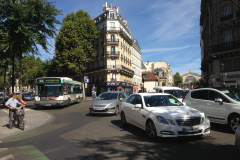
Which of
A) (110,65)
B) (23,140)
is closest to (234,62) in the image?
(23,140)

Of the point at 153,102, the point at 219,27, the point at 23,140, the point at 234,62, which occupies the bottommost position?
the point at 23,140

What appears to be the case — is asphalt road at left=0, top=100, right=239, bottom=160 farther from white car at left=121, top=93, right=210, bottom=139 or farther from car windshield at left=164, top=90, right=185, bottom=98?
car windshield at left=164, top=90, right=185, bottom=98

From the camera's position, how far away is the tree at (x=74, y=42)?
38.4 metres

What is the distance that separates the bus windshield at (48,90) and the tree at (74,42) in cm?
2141

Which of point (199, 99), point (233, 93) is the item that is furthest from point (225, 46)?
point (233, 93)

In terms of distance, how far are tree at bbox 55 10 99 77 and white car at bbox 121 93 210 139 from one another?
3253cm

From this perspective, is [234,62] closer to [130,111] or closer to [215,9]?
[215,9]

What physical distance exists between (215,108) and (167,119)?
3029 millimetres

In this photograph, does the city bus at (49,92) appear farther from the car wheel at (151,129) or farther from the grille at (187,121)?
the grille at (187,121)

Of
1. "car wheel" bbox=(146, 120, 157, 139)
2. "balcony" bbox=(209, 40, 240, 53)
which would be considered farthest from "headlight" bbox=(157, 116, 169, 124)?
"balcony" bbox=(209, 40, 240, 53)

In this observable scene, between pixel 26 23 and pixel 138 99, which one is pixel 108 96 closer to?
pixel 138 99

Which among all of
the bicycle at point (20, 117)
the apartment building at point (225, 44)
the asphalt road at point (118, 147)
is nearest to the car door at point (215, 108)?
Result: the asphalt road at point (118, 147)

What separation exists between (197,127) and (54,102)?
13.4 m

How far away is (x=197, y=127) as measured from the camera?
5.62 metres
